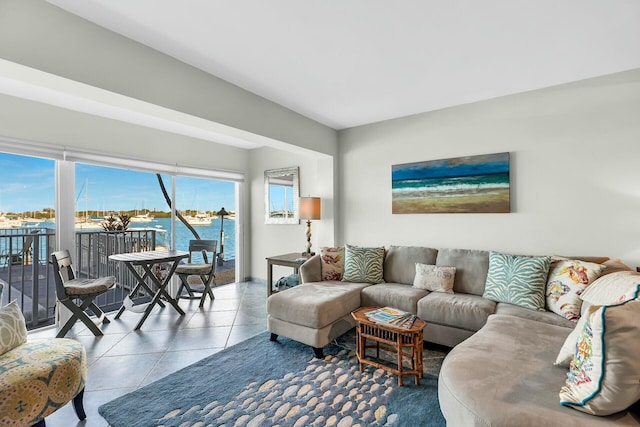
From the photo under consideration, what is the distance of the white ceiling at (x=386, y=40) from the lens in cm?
183

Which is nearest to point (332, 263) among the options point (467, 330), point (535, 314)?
point (467, 330)

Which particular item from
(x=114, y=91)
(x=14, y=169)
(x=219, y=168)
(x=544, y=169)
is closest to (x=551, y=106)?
(x=544, y=169)

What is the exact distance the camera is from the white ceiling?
1826 mm

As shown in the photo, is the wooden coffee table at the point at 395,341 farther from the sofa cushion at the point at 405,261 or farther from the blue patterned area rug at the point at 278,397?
the sofa cushion at the point at 405,261

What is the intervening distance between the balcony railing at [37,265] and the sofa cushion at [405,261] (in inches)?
143

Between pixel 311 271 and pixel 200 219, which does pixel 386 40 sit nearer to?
pixel 311 271

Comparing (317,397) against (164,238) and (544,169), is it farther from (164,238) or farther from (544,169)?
(164,238)

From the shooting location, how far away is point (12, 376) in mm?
1468

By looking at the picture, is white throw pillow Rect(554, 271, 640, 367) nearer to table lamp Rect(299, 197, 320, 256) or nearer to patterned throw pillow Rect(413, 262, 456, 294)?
patterned throw pillow Rect(413, 262, 456, 294)

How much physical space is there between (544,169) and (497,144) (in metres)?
0.50

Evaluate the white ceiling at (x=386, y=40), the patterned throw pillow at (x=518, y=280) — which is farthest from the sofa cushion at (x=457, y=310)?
the white ceiling at (x=386, y=40)

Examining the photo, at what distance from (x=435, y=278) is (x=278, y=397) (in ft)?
6.15

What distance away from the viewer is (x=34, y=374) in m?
1.52

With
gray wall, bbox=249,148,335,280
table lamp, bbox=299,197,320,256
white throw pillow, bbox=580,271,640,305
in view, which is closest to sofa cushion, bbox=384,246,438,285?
gray wall, bbox=249,148,335,280
